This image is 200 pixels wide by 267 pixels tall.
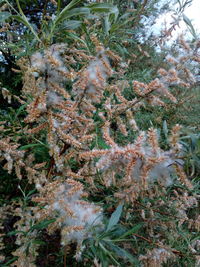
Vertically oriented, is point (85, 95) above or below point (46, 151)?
above

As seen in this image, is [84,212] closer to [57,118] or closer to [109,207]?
[57,118]

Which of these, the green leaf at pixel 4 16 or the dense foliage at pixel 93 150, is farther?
the green leaf at pixel 4 16

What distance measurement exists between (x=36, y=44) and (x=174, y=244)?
63.9 inches

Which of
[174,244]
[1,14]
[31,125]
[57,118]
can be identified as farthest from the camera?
[174,244]

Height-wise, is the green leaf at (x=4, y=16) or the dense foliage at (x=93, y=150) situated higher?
the green leaf at (x=4, y=16)

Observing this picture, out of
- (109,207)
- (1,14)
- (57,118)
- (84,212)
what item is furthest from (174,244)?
(1,14)

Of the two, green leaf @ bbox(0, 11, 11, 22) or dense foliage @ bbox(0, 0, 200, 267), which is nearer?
dense foliage @ bbox(0, 0, 200, 267)

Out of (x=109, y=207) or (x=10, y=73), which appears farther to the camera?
(x=10, y=73)

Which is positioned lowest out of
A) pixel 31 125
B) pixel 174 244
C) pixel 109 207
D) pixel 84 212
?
pixel 174 244

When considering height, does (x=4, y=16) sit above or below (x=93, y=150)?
above

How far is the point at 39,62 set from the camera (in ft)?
2.94

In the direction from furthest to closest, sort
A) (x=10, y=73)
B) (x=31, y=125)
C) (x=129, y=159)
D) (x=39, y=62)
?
(x=10, y=73)
(x=31, y=125)
(x=39, y=62)
(x=129, y=159)

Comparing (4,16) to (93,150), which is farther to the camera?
(4,16)

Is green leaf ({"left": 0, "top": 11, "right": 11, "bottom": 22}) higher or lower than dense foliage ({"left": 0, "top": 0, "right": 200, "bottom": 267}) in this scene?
higher
